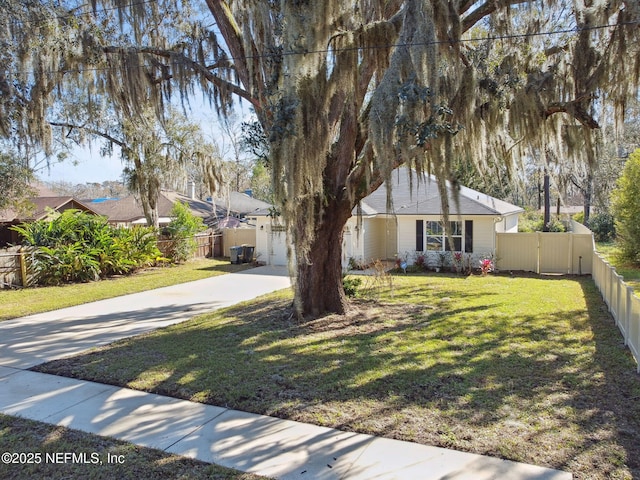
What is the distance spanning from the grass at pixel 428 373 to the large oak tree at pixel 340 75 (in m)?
1.47

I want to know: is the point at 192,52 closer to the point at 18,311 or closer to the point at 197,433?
the point at 18,311

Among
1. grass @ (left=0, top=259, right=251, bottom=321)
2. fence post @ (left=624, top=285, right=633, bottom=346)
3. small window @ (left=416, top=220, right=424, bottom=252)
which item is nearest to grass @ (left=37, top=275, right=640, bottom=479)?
fence post @ (left=624, top=285, right=633, bottom=346)

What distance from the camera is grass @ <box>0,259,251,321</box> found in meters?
9.61

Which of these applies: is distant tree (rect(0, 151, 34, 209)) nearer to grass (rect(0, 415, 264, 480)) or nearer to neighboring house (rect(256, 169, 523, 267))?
neighboring house (rect(256, 169, 523, 267))

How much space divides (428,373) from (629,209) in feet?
39.4

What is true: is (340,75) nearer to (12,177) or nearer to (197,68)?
(197,68)

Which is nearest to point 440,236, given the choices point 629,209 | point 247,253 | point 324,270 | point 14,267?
point 629,209

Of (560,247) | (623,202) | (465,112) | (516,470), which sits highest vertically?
(465,112)

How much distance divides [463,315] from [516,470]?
16.5ft

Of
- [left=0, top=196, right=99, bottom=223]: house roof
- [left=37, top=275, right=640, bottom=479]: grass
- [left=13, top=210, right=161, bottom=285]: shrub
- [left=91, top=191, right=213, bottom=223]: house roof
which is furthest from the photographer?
[left=91, top=191, right=213, bottom=223]: house roof

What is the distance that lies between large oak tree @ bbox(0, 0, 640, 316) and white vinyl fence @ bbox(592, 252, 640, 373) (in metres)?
2.25

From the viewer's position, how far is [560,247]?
43.8ft

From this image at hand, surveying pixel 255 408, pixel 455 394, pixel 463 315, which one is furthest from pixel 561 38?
pixel 255 408

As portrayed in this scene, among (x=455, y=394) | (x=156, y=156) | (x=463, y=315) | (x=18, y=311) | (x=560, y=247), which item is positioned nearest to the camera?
(x=455, y=394)
